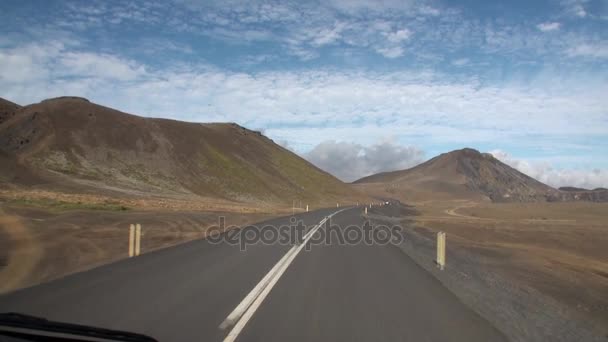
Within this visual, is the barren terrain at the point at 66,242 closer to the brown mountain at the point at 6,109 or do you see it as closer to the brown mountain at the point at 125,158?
the brown mountain at the point at 125,158

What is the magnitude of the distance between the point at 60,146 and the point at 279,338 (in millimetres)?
94005

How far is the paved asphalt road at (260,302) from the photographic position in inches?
264

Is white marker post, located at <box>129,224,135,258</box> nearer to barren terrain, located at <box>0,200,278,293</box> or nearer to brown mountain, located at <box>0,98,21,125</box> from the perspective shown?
barren terrain, located at <box>0,200,278,293</box>

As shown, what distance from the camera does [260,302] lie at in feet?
27.7

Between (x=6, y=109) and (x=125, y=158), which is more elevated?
(x=6, y=109)

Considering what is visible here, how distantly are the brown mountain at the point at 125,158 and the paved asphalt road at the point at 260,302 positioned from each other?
5324cm

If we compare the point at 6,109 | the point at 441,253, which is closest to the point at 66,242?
the point at 441,253

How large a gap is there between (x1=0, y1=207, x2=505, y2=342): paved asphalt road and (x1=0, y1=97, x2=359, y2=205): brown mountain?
175 ft

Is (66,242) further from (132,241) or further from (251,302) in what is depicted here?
(251,302)

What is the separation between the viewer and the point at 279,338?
20.9ft

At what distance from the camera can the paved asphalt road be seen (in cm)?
671

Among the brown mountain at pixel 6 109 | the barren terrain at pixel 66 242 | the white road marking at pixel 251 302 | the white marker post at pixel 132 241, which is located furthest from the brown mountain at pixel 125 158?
the white road marking at pixel 251 302

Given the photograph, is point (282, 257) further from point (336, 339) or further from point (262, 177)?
point (262, 177)

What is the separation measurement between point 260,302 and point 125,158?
92.7 meters
